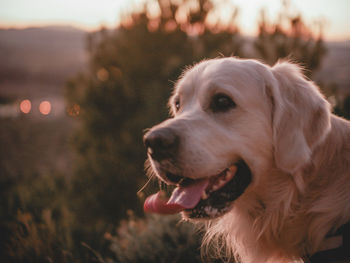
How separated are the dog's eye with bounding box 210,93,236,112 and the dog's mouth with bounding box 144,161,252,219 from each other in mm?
408

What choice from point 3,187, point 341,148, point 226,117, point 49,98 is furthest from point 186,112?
point 49,98

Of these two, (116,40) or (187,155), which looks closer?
(187,155)

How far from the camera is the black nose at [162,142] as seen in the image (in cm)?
201

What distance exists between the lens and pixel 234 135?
85.2 inches

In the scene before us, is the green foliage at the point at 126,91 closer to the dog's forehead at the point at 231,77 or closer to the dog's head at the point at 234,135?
the dog's forehead at the point at 231,77

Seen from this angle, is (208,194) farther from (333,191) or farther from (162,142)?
(333,191)

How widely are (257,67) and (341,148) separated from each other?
842 mm

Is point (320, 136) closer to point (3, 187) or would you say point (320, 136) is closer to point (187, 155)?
point (187, 155)

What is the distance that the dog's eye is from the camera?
7.45 feet

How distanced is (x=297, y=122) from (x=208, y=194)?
0.78 meters

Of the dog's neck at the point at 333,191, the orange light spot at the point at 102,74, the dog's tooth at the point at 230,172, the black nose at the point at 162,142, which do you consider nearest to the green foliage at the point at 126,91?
the orange light spot at the point at 102,74

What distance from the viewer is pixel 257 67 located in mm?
2428

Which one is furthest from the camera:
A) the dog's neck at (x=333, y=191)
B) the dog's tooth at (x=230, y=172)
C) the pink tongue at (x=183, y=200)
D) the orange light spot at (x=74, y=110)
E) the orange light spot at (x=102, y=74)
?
the orange light spot at (x=102, y=74)

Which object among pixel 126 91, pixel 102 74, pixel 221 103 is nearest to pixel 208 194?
pixel 221 103
